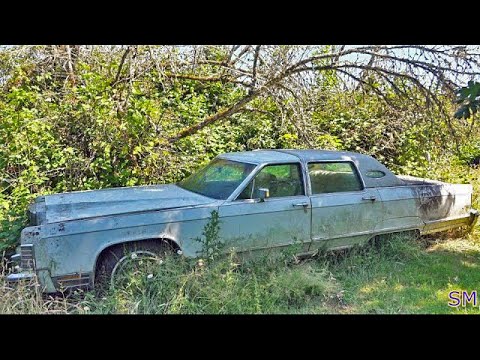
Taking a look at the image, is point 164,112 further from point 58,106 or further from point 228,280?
point 228,280


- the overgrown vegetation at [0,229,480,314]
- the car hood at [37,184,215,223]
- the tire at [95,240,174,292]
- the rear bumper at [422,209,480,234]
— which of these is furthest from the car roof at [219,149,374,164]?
the tire at [95,240,174,292]

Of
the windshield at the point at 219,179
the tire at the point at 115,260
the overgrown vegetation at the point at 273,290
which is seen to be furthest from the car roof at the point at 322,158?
the tire at the point at 115,260

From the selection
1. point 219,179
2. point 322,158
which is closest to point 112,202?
point 219,179

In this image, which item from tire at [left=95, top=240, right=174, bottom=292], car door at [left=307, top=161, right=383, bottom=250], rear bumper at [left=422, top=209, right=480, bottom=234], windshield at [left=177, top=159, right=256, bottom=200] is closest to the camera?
tire at [left=95, top=240, right=174, bottom=292]

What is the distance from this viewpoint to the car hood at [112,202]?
358 cm

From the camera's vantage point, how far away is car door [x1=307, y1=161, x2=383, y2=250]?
432 centimetres

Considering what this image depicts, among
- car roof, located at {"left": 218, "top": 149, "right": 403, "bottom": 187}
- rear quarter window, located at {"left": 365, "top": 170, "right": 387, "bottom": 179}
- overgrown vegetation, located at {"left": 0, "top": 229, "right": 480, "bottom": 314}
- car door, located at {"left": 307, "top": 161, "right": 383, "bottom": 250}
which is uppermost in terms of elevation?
car roof, located at {"left": 218, "top": 149, "right": 403, "bottom": 187}

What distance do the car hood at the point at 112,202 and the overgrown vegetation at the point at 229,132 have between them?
57 cm

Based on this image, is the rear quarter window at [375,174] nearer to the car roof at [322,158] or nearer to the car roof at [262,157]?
the car roof at [322,158]

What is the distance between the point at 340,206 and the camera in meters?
4.40

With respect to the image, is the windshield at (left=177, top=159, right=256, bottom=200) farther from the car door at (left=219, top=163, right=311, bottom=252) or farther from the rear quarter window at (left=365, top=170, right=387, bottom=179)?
the rear quarter window at (left=365, top=170, right=387, bottom=179)

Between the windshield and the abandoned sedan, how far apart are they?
0.05ft

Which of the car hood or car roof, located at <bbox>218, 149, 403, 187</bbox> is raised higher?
car roof, located at <bbox>218, 149, 403, 187</bbox>

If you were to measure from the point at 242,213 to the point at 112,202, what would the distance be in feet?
4.43
